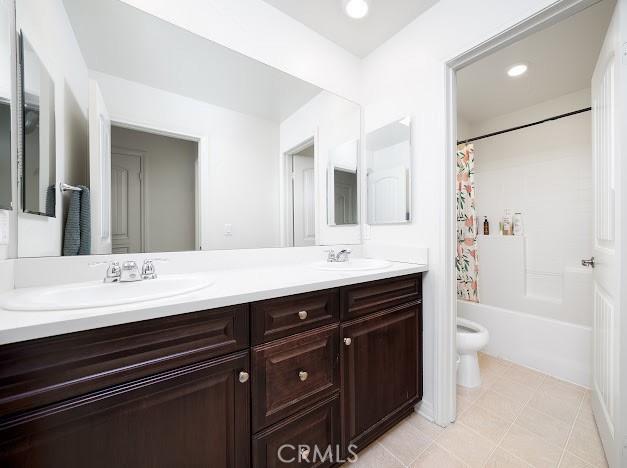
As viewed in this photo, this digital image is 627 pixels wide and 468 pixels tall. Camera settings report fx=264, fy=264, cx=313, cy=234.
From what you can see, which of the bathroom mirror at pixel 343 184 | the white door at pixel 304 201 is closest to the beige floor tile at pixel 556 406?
the bathroom mirror at pixel 343 184

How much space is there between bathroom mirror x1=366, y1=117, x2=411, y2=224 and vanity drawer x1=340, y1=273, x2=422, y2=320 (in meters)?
0.42

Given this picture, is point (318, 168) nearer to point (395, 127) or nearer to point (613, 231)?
point (395, 127)

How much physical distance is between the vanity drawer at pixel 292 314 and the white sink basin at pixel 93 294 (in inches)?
9.0

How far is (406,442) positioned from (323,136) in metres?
1.83

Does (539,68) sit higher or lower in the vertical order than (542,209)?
higher

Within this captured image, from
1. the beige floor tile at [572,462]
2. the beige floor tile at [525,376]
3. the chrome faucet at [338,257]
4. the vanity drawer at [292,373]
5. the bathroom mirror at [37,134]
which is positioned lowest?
the beige floor tile at [525,376]

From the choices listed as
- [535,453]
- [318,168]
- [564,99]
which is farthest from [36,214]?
[564,99]

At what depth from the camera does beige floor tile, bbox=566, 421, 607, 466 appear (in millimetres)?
1215

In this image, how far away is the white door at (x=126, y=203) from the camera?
1.13 metres

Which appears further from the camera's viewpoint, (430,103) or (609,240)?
(430,103)

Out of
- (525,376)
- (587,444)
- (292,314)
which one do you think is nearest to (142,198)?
(292,314)

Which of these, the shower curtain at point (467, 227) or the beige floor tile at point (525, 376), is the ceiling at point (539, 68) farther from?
the beige floor tile at point (525, 376)

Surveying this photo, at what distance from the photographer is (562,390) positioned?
177cm

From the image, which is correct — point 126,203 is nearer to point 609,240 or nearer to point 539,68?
point 609,240
